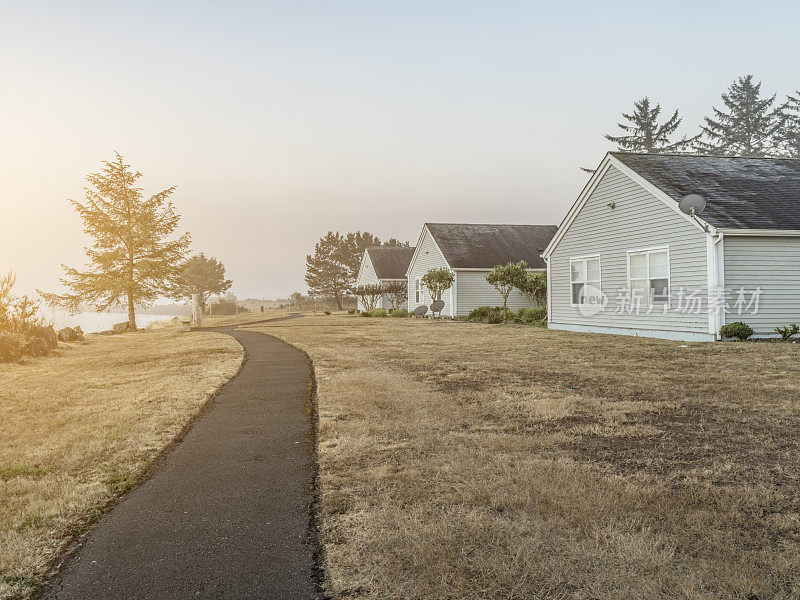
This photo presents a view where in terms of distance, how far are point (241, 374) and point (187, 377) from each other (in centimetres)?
108

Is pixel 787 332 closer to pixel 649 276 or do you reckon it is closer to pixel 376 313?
pixel 649 276

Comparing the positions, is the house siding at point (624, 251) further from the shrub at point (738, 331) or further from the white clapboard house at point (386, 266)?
the white clapboard house at point (386, 266)

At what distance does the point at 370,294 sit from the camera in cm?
4472

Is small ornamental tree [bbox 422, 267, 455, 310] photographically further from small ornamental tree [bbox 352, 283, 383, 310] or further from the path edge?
the path edge

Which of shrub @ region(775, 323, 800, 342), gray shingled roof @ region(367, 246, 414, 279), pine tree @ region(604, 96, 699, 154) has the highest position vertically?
pine tree @ region(604, 96, 699, 154)

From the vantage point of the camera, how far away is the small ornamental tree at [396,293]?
145ft

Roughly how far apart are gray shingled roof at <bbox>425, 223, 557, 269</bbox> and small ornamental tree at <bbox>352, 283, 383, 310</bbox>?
31.6 ft

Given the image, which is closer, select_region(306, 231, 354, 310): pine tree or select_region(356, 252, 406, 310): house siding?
select_region(356, 252, 406, 310): house siding

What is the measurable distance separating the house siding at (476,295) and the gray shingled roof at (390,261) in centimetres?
1492

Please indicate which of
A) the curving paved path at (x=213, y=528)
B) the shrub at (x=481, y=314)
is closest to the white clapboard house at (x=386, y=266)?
the shrub at (x=481, y=314)

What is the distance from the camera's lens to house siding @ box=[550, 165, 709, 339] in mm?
15938

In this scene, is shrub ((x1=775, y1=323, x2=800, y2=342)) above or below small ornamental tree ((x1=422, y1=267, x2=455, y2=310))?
below

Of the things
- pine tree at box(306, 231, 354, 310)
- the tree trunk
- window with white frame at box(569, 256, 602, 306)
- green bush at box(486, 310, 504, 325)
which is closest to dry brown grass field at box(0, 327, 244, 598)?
window with white frame at box(569, 256, 602, 306)

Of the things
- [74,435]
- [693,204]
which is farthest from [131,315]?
[693,204]
